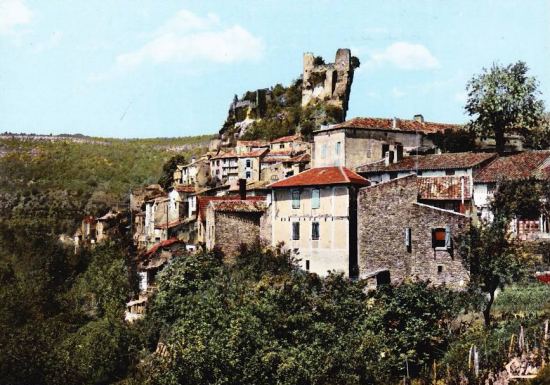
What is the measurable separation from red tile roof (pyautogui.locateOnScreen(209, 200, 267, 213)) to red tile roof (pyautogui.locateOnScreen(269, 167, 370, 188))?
7.89 feet

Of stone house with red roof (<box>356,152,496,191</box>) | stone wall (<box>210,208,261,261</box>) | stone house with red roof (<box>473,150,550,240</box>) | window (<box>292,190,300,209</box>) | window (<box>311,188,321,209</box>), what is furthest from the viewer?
stone wall (<box>210,208,261,261</box>)

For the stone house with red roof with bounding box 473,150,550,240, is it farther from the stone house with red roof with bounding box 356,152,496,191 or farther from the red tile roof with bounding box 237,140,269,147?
the red tile roof with bounding box 237,140,269,147

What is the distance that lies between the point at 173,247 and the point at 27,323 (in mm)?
11444

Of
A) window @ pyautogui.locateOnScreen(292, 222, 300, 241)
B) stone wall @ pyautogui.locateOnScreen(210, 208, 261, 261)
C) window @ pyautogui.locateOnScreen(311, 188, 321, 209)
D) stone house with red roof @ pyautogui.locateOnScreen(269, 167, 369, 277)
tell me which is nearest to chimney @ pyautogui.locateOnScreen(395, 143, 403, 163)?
stone house with red roof @ pyautogui.locateOnScreen(269, 167, 369, 277)

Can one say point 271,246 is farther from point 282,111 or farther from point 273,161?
point 282,111

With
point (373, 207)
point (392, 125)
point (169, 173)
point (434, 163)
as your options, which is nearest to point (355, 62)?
point (169, 173)

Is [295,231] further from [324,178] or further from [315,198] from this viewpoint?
[324,178]

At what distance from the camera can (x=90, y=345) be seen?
4162cm

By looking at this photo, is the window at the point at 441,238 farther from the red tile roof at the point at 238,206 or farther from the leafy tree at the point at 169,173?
the leafy tree at the point at 169,173

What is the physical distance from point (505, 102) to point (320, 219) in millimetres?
17282

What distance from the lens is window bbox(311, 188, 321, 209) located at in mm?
39219

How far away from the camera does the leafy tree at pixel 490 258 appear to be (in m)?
29.5

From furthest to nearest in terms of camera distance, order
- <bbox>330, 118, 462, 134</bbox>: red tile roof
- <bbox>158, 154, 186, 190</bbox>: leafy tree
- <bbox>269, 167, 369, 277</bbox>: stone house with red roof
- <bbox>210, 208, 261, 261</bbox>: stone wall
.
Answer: <bbox>158, 154, 186, 190</bbox>: leafy tree, <bbox>330, 118, 462, 134</bbox>: red tile roof, <bbox>210, 208, 261, 261</bbox>: stone wall, <bbox>269, 167, 369, 277</bbox>: stone house with red roof

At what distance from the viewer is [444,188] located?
37844mm
